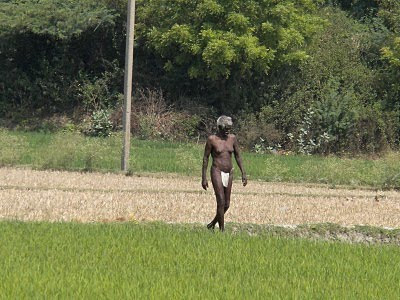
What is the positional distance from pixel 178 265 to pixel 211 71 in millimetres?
23184

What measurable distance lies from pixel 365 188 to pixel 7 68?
16.7 m

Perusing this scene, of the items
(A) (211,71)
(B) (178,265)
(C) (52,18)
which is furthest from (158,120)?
(B) (178,265)

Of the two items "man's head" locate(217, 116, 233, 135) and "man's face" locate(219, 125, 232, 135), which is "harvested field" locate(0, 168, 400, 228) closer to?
"man's face" locate(219, 125, 232, 135)

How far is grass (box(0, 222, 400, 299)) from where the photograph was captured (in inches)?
360

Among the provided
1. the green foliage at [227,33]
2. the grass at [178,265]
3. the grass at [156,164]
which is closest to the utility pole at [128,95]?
the grass at [156,164]

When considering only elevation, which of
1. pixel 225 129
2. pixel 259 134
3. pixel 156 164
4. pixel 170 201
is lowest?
pixel 259 134

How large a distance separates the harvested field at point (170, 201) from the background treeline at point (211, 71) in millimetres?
10576

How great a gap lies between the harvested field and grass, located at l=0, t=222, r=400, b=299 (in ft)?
8.33

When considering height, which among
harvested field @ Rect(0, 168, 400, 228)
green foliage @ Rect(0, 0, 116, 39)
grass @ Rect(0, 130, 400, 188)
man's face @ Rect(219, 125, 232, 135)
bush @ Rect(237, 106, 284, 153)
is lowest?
bush @ Rect(237, 106, 284, 153)

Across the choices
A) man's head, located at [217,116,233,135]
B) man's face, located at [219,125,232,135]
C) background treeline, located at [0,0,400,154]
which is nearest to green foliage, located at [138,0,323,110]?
background treeline, located at [0,0,400,154]

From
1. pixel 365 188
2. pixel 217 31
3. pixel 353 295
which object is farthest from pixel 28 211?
pixel 217 31

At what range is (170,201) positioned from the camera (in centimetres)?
1820

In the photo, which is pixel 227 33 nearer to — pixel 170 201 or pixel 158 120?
pixel 158 120

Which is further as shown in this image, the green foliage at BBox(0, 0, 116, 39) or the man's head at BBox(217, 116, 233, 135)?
the green foliage at BBox(0, 0, 116, 39)
